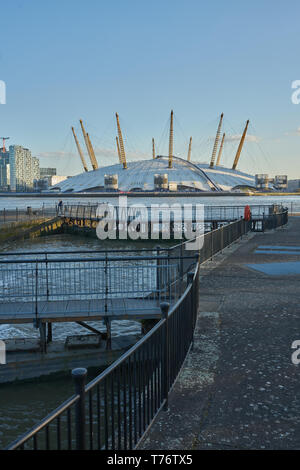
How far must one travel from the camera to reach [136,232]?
151 feet

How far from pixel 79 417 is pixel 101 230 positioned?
4721cm

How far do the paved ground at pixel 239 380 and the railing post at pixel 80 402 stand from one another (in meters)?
1.42

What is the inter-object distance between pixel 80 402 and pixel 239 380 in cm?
369

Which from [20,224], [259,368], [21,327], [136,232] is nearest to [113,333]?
[21,327]

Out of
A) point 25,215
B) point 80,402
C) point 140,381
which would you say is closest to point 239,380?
point 140,381

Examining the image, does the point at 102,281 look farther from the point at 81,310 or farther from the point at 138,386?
the point at 138,386

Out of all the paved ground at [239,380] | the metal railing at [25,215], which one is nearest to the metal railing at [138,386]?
A: the paved ground at [239,380]

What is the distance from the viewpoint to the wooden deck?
440 inches

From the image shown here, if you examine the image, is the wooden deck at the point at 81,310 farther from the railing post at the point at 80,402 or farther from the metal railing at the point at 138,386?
the railing post at the point at 80,402

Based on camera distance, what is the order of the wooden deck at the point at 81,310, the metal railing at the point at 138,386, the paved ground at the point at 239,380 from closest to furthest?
the metal railing at the point at 138,386, the paved ground at the point at 239,380, the wooden deck at the point at 81,310

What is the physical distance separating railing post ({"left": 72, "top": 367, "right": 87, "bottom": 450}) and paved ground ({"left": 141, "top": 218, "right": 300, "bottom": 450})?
142 cm

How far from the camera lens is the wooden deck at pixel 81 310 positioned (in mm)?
11180

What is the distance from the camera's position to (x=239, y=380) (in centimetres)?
649
